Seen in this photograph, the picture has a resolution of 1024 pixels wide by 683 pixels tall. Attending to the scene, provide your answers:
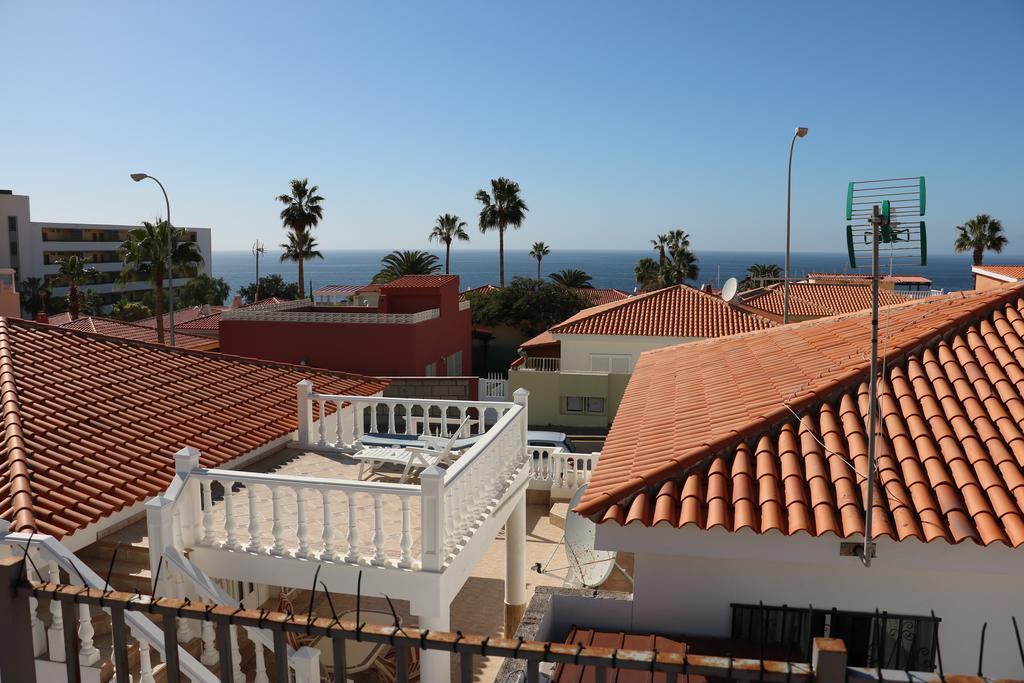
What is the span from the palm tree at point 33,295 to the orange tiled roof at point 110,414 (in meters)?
86.6

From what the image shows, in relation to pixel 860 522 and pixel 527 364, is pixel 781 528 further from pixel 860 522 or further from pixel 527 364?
pixel 527 364

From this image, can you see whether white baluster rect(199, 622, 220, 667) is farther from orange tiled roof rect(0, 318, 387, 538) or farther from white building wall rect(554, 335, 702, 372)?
white building wall rect(554, 335, 702, 372)

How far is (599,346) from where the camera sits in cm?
3200

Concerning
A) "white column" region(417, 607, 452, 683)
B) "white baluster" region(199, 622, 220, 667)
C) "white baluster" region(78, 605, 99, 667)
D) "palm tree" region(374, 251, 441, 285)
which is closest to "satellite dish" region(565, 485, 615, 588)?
"white column" region(417, 607, 452, 683)

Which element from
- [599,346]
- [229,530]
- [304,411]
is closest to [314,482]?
[229,530]

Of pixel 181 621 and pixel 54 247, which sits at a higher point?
pixel 54 247

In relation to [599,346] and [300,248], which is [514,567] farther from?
[300,248]

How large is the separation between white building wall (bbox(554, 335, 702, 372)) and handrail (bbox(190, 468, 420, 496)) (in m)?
24.5

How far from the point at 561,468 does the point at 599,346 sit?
15273 mm

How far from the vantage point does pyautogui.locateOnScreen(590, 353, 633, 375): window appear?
31.8 metres

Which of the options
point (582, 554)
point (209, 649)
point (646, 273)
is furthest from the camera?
point (646, 273)

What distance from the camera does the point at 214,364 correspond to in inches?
A: 557

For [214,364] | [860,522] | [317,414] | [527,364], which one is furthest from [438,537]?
[527,364]

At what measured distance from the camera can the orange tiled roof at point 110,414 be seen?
787cm
